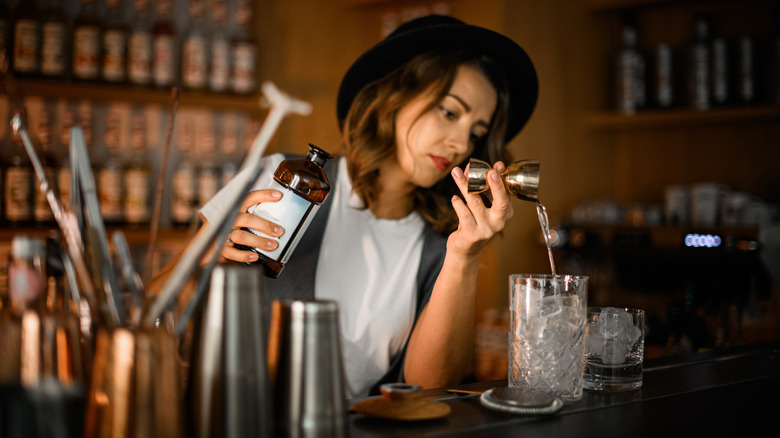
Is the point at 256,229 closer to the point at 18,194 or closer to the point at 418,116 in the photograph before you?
the point at 418,116

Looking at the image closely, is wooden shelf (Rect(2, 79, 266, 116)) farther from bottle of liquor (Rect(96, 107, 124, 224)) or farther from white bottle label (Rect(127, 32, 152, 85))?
bottle of liquor (Rect(96, 107, 124, 224))

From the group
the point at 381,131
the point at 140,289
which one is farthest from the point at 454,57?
the point at 140,289

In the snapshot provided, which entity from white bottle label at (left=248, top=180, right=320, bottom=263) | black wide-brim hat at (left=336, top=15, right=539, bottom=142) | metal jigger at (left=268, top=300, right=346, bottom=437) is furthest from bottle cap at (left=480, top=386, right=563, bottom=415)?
black wide-brim hat at (left=336, top=15, right=539, bottom=142)

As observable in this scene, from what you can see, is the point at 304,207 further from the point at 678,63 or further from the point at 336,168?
the point at 678,63

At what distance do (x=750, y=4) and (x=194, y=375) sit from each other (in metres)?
2.70

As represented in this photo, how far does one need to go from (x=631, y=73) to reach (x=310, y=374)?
7.93 ft

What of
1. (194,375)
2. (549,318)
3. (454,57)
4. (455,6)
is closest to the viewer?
(194,375)

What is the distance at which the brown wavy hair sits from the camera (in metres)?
1.37

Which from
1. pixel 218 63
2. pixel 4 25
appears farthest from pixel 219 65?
pixel 4 25

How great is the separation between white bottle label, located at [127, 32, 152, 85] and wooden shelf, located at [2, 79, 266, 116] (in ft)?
0.14

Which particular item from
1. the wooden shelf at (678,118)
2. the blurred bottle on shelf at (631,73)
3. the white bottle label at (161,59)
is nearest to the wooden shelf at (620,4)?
the blurred bottle on shelf at (631,73)

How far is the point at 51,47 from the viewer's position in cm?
225

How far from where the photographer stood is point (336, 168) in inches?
57.0

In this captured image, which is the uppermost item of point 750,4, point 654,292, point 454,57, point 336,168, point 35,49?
point 750,4
